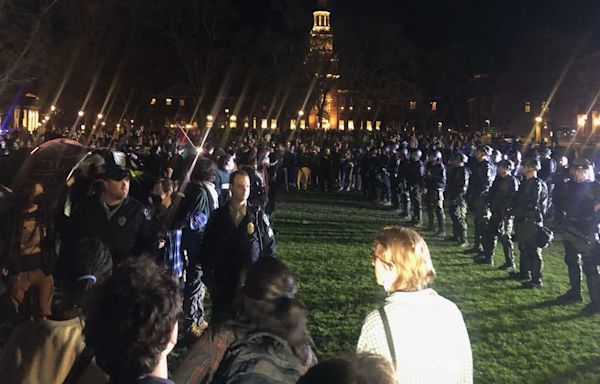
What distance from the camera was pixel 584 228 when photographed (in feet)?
25.3

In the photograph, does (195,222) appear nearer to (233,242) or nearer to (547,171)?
(233,242)

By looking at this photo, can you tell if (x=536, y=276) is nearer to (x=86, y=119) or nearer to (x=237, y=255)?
(x=237, y=255)

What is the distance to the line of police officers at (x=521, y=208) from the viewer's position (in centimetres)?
782

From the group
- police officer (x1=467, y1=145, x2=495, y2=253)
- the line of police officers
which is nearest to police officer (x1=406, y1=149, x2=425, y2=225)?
the line of police officers

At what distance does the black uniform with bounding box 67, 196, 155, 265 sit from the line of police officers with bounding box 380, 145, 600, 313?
583cm

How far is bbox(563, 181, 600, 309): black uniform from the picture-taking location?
25.2 ft

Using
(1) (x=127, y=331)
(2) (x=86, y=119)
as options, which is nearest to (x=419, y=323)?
(1) (x=127, y=331)

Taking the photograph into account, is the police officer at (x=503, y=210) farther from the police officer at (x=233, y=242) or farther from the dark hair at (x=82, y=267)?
the dark hair at (x=82, y=267)

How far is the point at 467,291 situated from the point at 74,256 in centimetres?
652

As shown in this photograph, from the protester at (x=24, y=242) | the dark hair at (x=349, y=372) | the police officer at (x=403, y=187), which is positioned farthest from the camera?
the police officer at (x=403, y=187)

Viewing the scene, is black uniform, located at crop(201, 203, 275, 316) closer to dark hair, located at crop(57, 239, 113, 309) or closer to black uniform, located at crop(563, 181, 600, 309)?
dark hair, located at crop(57, 239, 113, 309)

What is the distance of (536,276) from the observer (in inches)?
359

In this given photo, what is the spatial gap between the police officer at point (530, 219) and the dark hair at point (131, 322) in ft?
26.4

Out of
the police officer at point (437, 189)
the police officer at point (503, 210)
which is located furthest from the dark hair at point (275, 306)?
the police officer at point (437, 189)
